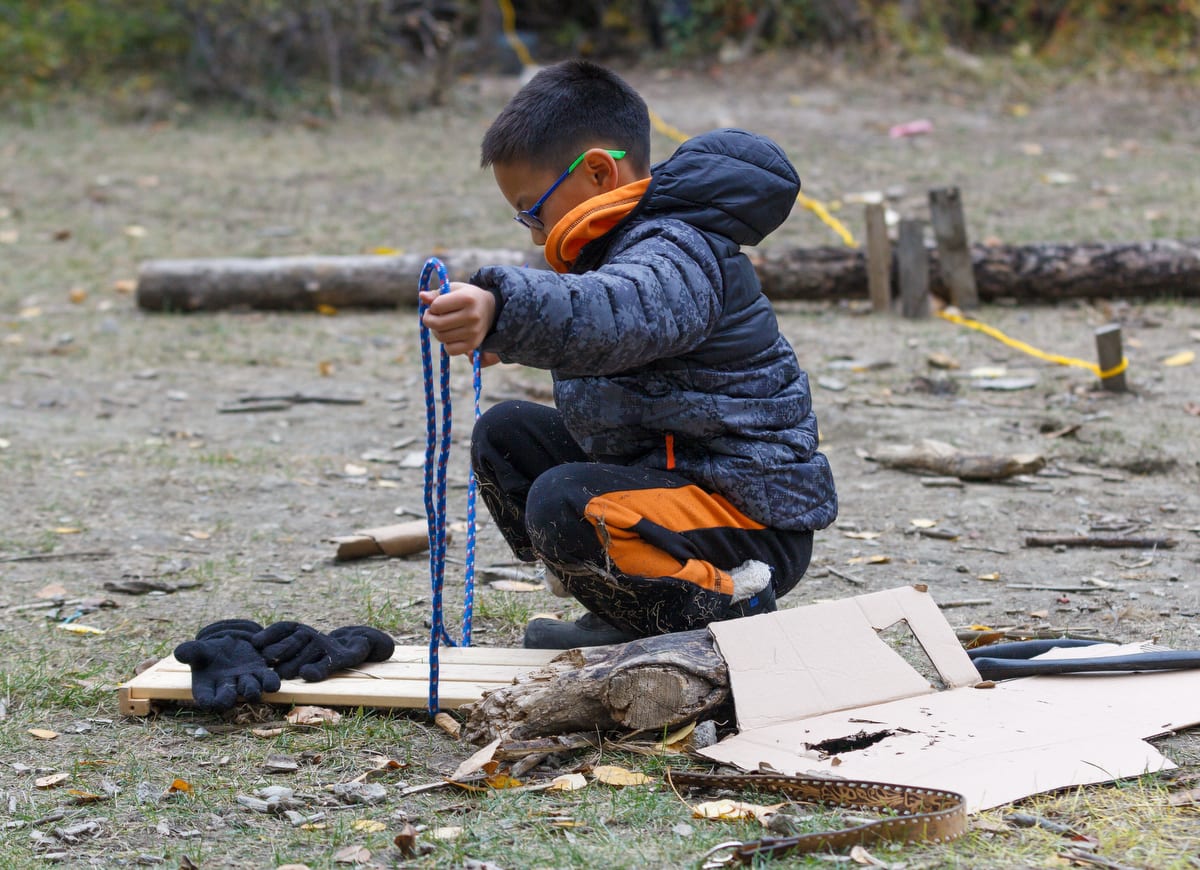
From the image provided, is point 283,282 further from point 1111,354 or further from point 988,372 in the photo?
point 1111,354

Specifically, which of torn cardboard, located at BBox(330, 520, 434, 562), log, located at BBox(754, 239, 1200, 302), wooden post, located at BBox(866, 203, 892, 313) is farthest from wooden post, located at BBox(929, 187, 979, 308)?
torn cardboard, located at BBox(330, 520, 434, 562)

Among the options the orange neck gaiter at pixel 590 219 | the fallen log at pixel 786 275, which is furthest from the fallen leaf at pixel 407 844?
the fallen log at pixel 786 275

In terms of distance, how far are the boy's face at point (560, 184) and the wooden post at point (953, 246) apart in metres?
4.54

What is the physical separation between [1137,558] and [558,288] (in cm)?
233

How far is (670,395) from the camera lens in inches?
106

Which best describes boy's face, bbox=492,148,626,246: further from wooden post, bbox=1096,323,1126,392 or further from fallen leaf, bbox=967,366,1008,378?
fallen leaf, bbox=967,366,1008,378

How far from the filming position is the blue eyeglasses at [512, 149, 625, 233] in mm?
2695

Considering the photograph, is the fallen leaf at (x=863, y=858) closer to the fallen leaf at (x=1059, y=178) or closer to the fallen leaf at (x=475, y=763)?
the fallen leaf at (x=475, y=763)

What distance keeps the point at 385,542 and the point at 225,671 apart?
3.86 feet

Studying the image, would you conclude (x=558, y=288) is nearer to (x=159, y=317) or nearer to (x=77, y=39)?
(x=159, y=317)

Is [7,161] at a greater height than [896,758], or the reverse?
[7,161]

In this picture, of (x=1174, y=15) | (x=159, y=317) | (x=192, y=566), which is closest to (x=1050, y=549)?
(x=192, y=566)

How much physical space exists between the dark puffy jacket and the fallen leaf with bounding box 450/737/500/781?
2.27 feet

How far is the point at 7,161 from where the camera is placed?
10.5 m
